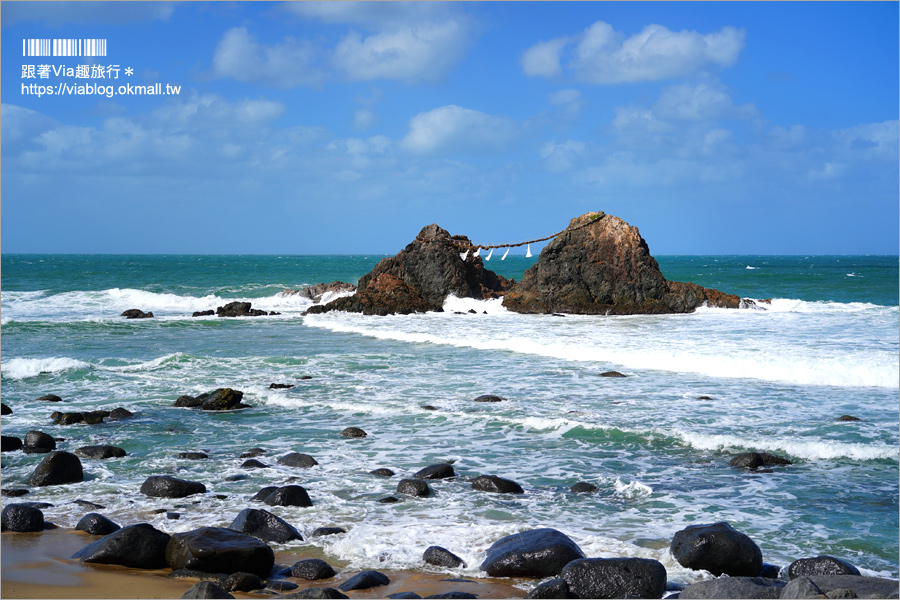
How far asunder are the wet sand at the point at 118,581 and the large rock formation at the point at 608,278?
23222 millimetres

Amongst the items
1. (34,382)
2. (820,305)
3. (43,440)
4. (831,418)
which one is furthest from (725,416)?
(820,305)

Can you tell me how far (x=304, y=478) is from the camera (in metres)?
8.24

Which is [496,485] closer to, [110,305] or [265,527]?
[265,527]

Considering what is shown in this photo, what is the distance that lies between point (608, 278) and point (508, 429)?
61.1 ft

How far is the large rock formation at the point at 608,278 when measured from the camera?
91.9 ft

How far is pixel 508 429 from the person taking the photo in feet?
34.7

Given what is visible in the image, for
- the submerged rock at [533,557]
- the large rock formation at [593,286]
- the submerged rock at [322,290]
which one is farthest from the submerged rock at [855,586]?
the submerged rock at [322,290]

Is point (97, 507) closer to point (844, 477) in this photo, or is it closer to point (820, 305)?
point (844, 477)

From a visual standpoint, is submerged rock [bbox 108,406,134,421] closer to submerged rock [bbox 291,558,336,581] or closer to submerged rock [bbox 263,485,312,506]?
submerged rock [bbox 263,485,312,506]

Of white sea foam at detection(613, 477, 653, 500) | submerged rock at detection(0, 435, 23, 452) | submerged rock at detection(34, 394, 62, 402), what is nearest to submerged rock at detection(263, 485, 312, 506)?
white sea foam at detection(613, 477, 653, 500)

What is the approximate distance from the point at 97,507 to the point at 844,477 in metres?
8.27

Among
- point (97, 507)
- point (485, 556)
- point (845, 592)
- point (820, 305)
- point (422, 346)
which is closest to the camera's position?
point (845, 592)

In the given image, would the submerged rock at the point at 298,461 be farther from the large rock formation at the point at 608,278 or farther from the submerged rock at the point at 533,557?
the large rock formation at the point at 608,278

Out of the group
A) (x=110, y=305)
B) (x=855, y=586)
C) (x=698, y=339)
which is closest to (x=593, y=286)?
(x=698, y=339)
